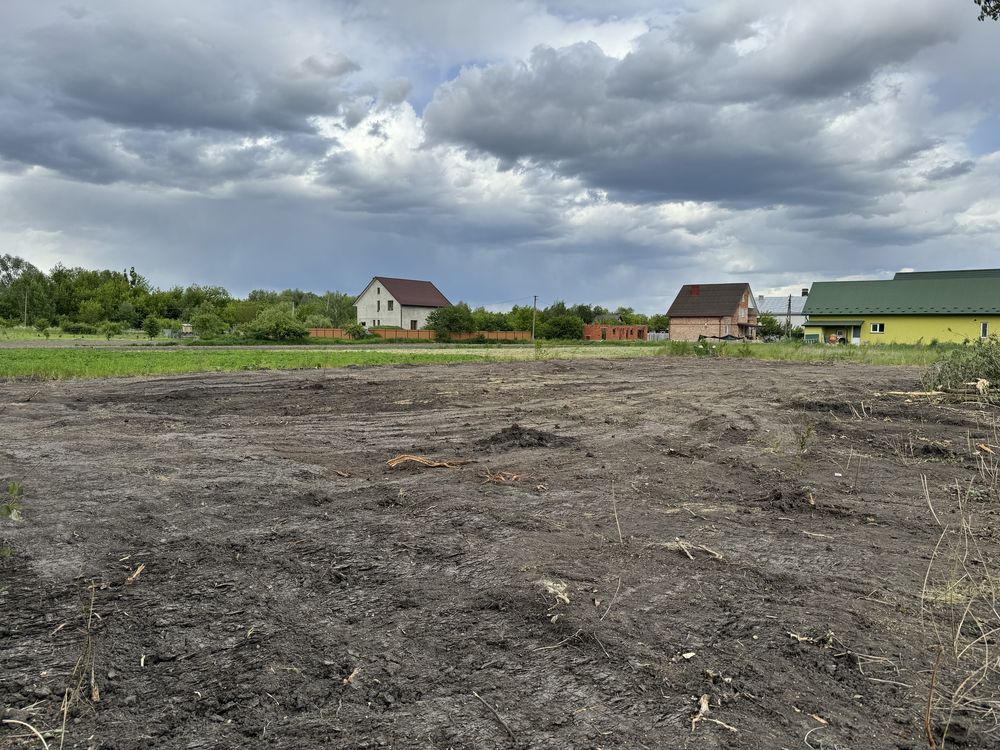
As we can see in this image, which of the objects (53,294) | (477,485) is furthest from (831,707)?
(53,294)

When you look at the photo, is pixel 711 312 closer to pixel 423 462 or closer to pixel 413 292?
pixel 413 292

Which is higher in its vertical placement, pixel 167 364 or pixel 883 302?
pixel 883 302

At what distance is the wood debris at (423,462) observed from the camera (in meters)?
7.44

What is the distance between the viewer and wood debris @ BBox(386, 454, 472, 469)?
24.4ft

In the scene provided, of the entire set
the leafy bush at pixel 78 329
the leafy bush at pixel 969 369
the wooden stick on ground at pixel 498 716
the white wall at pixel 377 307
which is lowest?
the wooden stick on ground at pixel 498 716

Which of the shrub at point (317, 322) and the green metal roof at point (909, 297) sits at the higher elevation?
the green metal roof at point (909, 297)

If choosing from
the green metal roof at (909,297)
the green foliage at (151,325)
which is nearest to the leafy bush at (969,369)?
the green metal roof at (909,297)

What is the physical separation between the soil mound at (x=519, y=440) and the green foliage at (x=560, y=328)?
6390 cm

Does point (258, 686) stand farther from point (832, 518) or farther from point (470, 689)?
point (832, 518)

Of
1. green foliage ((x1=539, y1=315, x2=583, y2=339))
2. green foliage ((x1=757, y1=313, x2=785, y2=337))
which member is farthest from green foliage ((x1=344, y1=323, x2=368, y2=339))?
green foliage ((x1=757, y1=313, x2=785, y2=337))

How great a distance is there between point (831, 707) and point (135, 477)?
20.0 ft

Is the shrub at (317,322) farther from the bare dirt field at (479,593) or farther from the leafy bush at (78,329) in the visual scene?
the bare dirt field at (479,593)

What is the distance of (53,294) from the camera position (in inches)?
3036

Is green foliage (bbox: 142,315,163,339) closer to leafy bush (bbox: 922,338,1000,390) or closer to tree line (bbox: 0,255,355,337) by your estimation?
tree line (bbox: 0,255,355,337)
